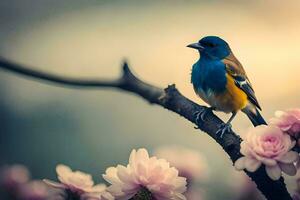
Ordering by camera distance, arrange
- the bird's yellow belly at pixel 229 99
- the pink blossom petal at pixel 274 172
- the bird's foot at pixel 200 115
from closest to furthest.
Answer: the pink blossom petal at pixel 274 172
the bird's foot at pixel 200 115
the bird's yellow belly at pixel 229 99

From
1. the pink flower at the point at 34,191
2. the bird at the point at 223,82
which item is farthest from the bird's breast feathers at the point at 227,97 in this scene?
the pink flower at the point at 34,191

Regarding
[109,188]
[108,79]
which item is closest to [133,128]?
[108,79]

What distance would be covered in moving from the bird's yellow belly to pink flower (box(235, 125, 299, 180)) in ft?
0.64

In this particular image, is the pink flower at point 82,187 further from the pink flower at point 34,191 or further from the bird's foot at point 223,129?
the bird's foot at point 223,129

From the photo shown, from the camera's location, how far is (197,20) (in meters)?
1.33

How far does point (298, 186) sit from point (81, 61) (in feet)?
1.79

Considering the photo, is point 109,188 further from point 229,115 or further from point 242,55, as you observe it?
point 242,55

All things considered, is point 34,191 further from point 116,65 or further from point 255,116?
point 255,116

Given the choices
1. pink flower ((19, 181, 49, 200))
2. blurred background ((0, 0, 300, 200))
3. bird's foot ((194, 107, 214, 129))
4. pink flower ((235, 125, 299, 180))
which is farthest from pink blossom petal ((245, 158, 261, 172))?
pink flower ((19, 181, 49, 200))

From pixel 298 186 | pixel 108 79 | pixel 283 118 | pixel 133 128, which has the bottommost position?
pixel 298 186

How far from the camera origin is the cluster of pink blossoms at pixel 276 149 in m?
1.05

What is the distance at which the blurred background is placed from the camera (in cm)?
131

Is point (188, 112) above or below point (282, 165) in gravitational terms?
above

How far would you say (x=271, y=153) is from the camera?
3.45 feet
